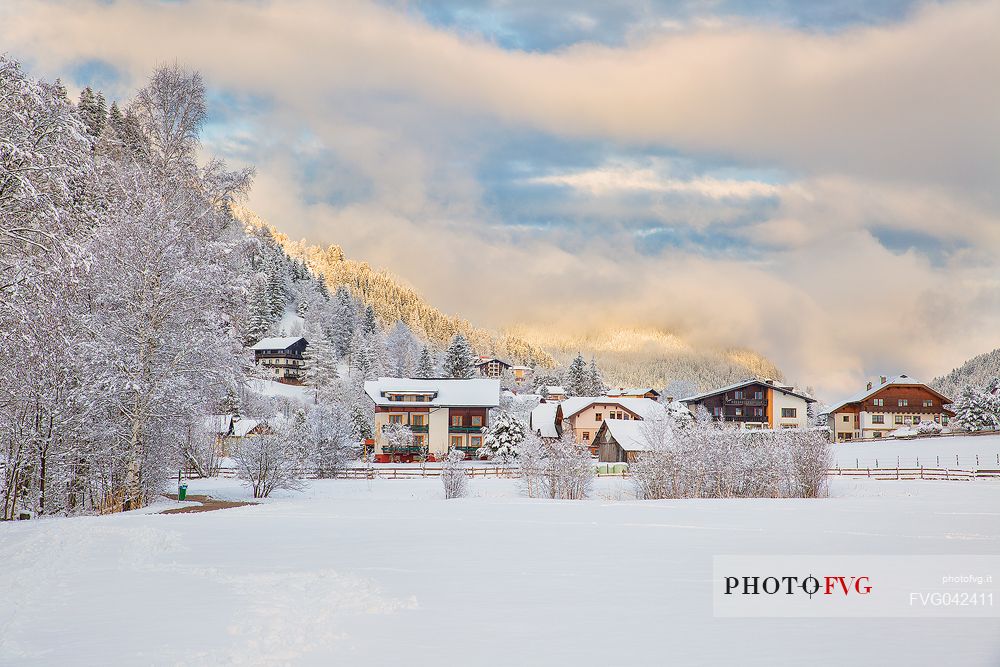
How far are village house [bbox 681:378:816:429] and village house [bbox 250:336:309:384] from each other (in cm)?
6863

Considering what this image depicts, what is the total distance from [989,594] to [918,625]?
3035 millimetres

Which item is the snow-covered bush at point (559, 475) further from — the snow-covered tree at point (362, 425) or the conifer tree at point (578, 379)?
the conifer tree at point (578, 379)

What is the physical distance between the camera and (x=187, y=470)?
158 ft

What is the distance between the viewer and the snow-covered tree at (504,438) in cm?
6391

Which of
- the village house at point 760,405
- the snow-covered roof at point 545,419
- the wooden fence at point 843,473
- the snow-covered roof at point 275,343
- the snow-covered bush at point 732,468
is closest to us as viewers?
the snow-covered bush at point 732,468

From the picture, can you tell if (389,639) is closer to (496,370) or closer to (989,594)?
(989,594)

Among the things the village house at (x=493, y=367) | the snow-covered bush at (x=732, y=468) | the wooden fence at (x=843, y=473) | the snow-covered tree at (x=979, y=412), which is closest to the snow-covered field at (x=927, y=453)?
the snow-covered tree at (x=979, y=412)

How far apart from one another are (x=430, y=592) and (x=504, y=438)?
2101 inches

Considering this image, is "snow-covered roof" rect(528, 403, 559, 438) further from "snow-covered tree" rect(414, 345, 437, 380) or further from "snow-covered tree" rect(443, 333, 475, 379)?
"snow-covered tree" rect(414, 345, 437, 380)

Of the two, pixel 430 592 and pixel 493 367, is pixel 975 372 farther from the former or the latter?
pixel 430 592

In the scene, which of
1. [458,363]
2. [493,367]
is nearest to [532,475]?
[458,363]

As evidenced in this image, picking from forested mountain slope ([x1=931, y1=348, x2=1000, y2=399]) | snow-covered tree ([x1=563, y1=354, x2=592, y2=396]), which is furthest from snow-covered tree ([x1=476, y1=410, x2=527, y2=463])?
forested mountain slope ([x1=931, y1=348, x2=1000, y2=399])

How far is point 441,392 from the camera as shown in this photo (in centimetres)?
7775

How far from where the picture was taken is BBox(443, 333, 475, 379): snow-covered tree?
105m
